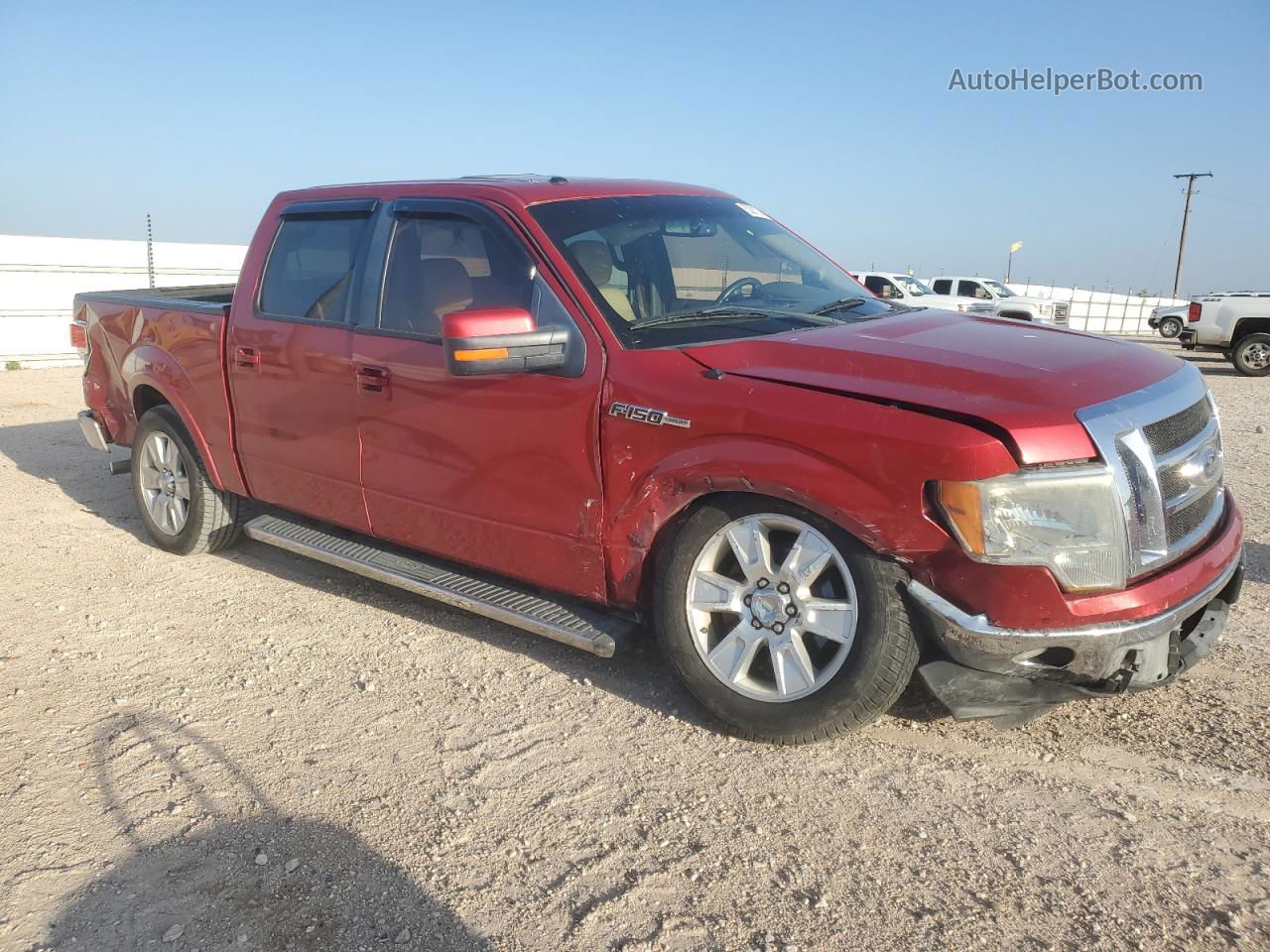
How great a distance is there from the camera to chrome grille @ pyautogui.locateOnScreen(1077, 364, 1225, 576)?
296 cm

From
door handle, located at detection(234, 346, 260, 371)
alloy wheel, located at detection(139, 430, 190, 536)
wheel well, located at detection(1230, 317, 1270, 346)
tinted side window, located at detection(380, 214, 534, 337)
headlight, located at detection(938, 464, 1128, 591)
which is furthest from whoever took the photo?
wheel well, located at detection(1230, 317, 1270, 346)

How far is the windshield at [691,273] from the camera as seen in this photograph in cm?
385

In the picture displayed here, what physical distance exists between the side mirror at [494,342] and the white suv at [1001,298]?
2256cm

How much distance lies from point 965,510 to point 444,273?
2.45 metres

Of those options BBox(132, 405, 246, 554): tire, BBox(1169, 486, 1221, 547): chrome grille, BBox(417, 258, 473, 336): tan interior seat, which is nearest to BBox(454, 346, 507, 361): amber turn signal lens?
BBox(417, 258, 473, 336): tan interior seat

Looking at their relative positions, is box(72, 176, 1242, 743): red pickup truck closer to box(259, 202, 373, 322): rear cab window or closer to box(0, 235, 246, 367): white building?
box(259, 202, 373, 322): rear cab window

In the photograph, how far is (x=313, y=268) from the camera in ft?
16.1

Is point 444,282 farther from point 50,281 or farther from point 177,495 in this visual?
point 50,281

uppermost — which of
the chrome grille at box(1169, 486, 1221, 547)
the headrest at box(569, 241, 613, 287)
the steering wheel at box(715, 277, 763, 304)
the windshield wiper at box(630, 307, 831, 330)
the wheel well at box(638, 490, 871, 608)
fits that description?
the headrest at box(569, 241, 613, 287)

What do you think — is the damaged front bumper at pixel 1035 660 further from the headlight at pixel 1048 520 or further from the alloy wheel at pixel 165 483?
the alloy wheel at pixel 165 483

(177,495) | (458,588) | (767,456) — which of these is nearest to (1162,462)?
(767,456)

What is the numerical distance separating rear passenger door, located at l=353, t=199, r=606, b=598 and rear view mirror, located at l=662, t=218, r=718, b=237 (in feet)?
2.34

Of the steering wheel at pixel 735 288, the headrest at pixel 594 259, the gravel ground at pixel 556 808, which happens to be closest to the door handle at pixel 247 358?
the gravel ground at pixel 556 808

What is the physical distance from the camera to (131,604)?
504cm
